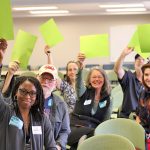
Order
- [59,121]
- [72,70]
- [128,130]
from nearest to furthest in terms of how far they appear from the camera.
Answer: [59,121], [128,130], [72,70]

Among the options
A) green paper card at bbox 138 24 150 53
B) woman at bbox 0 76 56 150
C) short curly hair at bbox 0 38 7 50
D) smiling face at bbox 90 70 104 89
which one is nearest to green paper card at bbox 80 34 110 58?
smiling face at bbox 90 70 104 89

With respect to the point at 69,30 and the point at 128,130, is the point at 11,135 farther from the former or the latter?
the point at 69,30

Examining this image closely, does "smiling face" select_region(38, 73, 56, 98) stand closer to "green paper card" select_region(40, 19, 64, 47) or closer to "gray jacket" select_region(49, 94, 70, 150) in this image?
"gray jacket" select_region(49, 94, 70, 150)

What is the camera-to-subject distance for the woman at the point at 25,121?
8.20 feet

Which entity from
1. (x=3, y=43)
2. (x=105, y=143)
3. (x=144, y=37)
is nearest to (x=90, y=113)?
(x=144, y=37)

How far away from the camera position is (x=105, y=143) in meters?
2.95

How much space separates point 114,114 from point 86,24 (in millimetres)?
6539

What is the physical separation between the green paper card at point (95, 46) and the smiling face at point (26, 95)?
1773 millimetres

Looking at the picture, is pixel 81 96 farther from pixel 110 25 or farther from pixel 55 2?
pixel 110 25

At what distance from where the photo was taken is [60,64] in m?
11.6

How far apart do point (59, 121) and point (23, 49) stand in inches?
30.8

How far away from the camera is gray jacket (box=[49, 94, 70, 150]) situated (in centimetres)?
337

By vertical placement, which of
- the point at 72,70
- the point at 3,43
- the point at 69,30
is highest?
the point at 69,30

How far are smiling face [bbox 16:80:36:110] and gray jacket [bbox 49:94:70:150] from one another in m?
0.74
